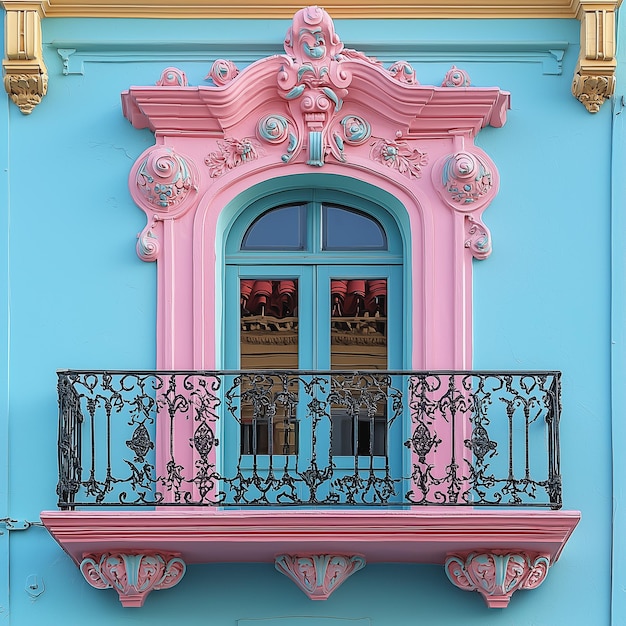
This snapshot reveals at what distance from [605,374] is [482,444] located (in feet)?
3.97

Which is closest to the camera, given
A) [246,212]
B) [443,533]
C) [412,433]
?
[443,533]

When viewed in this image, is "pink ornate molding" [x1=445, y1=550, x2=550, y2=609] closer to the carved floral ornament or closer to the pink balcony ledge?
the pink balcony ledge

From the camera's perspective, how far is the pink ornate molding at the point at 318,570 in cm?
1031

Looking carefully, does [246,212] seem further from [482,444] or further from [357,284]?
[482,444]

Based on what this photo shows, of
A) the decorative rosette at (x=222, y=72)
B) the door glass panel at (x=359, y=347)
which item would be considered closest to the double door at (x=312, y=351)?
the door glass panel at (x=359, y=347)

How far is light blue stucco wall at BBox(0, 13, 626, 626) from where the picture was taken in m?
10.6

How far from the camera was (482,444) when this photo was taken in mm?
10227

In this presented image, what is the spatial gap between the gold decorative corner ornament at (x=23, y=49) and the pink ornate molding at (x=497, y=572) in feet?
14.8

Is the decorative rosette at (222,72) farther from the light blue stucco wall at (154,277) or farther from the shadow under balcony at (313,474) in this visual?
the shadow under balcony at (313,474)

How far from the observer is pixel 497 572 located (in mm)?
10258

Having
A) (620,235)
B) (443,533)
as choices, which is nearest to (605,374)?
(620,235)

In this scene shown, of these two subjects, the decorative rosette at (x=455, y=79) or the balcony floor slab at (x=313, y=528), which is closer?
the balcony floor slab at (x=313, y=528)

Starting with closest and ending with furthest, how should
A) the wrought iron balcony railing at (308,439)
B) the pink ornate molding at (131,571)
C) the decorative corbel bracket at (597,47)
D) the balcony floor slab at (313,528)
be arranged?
→ the balcony floor slab at (313,528)
the wrought iron balcony railing at (308,439)
the pink ornate molding at (131,571)
the decorative corbel bracket at (597,47)

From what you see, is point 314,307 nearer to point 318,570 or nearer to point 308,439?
point 308,439
